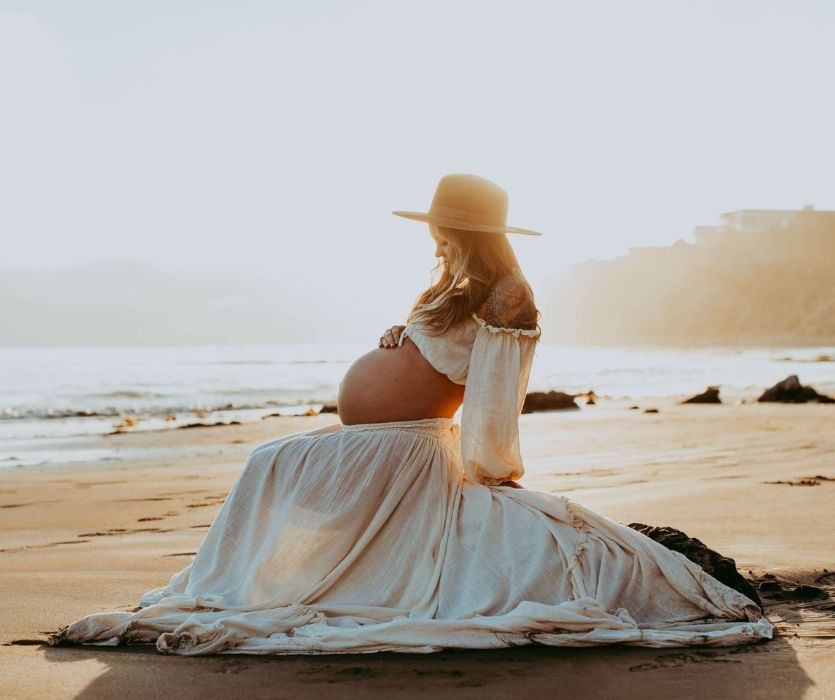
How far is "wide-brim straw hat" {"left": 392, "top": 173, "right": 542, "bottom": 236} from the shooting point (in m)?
3.89

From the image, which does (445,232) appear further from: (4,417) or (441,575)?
(4,417)

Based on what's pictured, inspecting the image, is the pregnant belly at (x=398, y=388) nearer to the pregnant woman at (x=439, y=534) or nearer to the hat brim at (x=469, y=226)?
the pregnant woman at (x=439, y=534)

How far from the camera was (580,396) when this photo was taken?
21.3m

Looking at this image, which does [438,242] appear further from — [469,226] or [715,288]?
[715,288]

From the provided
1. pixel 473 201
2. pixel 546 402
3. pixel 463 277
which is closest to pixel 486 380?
pixel 463 277

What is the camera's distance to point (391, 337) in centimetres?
399

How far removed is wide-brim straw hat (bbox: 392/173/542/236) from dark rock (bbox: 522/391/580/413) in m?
13.3

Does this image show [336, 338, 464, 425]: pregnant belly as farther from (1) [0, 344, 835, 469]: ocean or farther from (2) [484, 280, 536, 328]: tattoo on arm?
(1) [0, 344, 835, 469]: ocean

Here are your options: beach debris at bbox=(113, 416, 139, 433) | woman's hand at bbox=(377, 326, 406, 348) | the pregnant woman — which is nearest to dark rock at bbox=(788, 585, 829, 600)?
the pregnant woman

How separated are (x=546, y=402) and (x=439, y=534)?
546 inches

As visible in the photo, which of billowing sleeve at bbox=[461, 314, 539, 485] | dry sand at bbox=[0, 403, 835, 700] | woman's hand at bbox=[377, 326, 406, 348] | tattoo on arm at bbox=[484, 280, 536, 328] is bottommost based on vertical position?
dry sand at bbox=[0, 403, 835, 700]

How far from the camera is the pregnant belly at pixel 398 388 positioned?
394cm

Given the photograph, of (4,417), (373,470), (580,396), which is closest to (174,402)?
(4,417)

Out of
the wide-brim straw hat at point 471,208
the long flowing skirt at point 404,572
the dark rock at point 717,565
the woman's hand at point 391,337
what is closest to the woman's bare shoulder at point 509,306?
the wide-brim straw hat at point 471,208
